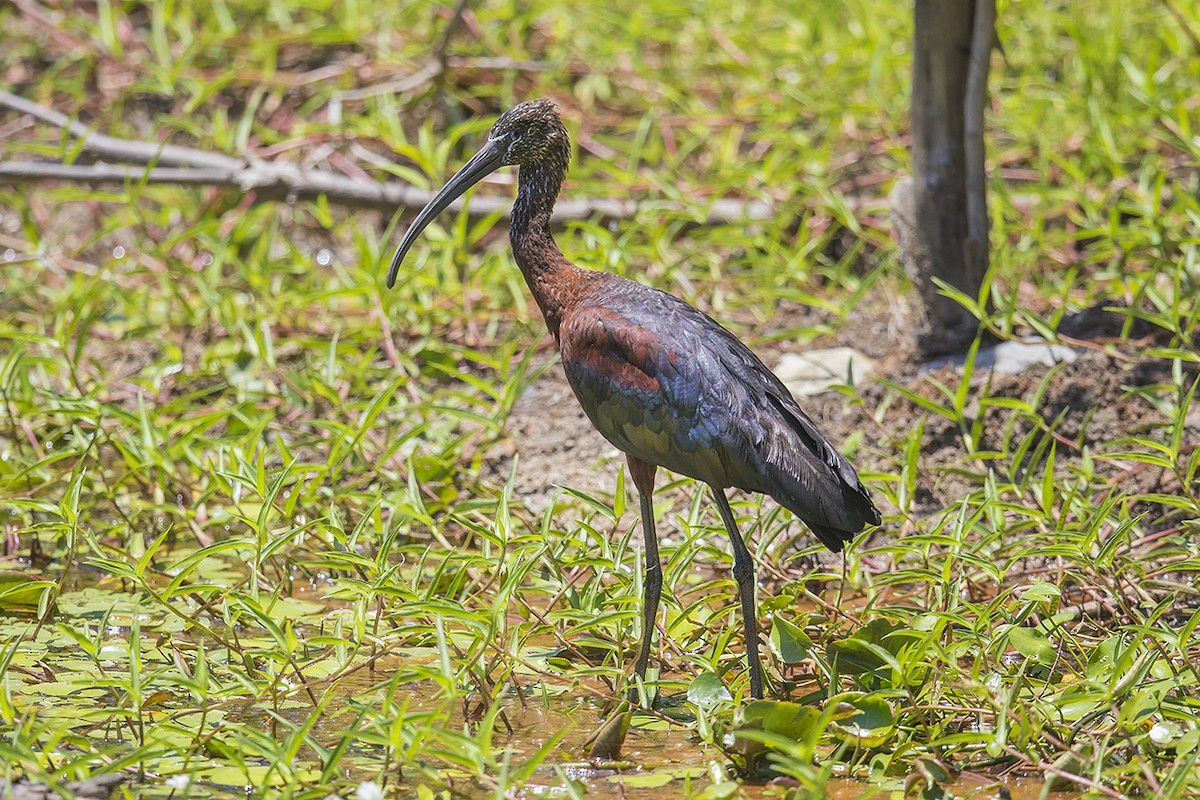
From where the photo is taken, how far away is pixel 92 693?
145 inches

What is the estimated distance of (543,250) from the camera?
13.8 feet

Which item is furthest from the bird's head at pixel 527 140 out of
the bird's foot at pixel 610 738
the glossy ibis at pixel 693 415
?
the bird's foot at pixel 610 738

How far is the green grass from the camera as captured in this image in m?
3.36

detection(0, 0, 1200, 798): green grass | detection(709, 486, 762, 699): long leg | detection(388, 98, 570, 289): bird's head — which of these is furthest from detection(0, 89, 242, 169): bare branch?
detection(709, 486, 762, 699): long leg

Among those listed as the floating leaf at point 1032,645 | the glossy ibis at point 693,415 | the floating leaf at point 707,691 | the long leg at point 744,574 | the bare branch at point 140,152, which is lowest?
the floating leaf at point 707,691

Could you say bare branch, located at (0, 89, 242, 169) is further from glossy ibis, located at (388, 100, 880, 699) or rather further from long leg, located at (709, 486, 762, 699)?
long leg, located at (709, 486, 762, 699)

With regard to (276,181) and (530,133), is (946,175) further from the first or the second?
(276,181)

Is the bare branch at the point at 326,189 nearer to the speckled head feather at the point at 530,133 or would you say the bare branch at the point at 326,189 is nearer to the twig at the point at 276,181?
the twig at the point at 276,181

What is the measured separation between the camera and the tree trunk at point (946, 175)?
5.20 meters

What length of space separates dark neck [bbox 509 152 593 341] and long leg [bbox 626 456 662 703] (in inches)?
21.4

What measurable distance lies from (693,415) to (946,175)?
2209 mm

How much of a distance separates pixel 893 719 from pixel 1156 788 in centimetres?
69

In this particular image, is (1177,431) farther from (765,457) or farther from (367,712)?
(367,712)

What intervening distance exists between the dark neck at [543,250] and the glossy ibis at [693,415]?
0.04 ft
